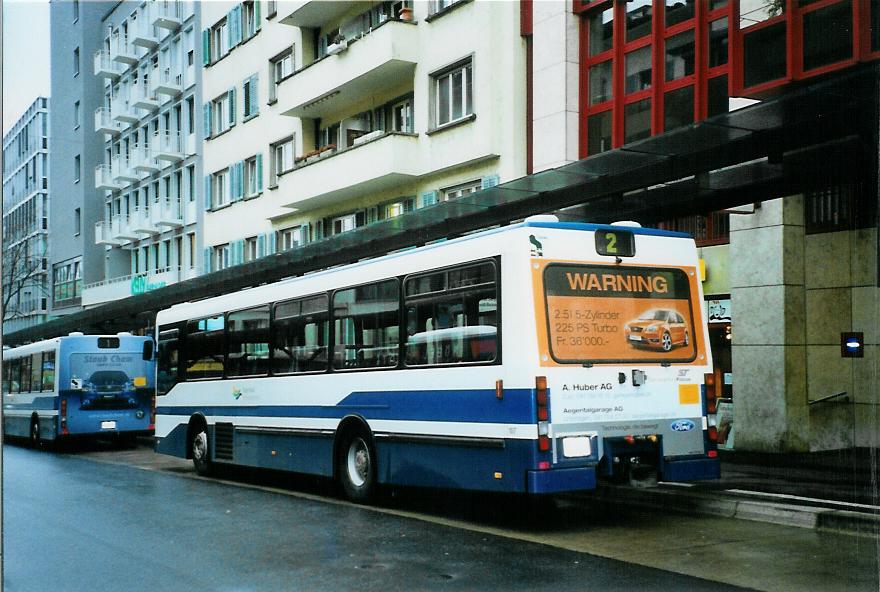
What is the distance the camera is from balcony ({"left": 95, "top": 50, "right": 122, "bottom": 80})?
5219 cm

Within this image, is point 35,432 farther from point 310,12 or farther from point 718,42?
point 718,42

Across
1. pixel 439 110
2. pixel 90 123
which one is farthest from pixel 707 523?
pixel 90 123

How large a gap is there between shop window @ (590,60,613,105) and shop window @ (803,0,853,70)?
7.35 m

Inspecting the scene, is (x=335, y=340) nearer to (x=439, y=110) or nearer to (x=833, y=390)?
(x=833, y=390)

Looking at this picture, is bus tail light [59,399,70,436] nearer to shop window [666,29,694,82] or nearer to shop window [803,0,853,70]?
shop window [666,29,694,82]

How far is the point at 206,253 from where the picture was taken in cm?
4125

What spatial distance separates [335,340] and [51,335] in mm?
32738

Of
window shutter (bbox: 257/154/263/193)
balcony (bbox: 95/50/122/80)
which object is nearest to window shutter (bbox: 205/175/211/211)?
window shutter (bbox: 257/154/263/193)

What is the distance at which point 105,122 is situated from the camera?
54375 mm

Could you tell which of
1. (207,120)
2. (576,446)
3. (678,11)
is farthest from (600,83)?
(207,120)

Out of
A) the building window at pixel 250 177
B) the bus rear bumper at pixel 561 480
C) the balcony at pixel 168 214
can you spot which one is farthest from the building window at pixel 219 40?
the bus rear bumper at pixel 561 480

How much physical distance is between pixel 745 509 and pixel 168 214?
39169 millimetres

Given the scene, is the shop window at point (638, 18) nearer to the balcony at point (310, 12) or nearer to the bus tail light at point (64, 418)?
the balcony at point (310, 12)

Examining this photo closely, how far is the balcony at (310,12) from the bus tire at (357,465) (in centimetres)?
2032
